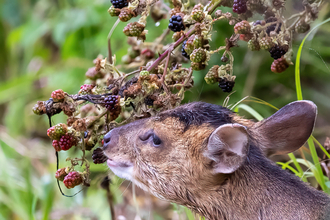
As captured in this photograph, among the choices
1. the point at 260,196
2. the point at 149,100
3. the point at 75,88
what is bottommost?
the point at 75,88

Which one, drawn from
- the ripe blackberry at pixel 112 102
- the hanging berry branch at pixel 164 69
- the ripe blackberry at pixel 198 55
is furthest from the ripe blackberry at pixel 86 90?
the ripe blackberry at pixel 198 55

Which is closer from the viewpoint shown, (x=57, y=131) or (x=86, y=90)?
(x=57, y=131)

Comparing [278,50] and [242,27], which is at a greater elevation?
[242,27]

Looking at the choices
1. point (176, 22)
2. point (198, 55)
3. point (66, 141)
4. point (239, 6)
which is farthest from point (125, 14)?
point (66, 141)

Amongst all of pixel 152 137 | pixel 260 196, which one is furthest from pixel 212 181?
pixel 152 137

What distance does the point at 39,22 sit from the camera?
3.71 metres

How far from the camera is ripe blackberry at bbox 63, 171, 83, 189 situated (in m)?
1.38

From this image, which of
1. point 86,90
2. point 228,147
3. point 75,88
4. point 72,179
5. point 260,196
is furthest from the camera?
point 75,88

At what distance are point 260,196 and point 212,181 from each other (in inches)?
7.2

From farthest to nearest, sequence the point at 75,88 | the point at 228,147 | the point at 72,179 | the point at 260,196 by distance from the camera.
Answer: the point at 75,88
the point at 72,179
the point at 260,196
the point at 228,147

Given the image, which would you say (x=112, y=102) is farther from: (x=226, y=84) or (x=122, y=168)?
(x=226, y=84)

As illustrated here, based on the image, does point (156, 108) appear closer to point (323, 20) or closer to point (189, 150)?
point (189, 150)

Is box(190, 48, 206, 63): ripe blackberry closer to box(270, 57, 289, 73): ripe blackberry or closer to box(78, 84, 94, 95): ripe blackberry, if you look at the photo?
box(270, 57, 289, 73): ripe blackberry

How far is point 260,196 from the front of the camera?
1.28m
